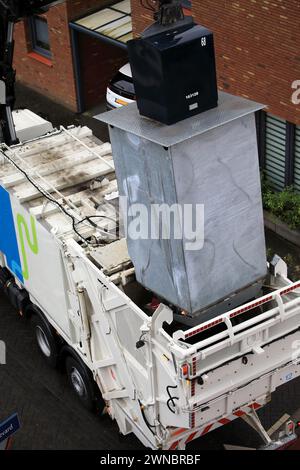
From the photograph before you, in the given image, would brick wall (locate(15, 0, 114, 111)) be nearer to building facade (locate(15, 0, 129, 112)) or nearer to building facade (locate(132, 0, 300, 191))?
building facade (locate(15, 0, 129, 112))

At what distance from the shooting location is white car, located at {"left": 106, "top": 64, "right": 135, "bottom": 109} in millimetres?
17109

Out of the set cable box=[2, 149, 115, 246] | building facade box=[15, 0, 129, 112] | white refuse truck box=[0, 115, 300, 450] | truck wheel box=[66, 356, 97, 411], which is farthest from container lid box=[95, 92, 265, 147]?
building facade box=[15, 0, 129, 112]

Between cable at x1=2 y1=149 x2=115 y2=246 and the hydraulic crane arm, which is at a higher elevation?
the hydraulic crane arm

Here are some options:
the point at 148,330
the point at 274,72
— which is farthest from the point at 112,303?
the point at 274,72

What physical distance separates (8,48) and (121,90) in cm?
538

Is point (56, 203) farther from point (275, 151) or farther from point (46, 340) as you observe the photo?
point (275, 151)

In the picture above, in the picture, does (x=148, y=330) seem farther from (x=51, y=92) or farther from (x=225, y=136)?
(x=51, y=92)

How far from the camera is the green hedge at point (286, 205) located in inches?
555

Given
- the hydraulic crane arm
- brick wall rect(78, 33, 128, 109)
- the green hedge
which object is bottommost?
the green hedge

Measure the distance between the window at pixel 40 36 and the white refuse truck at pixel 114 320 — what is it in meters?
9.01

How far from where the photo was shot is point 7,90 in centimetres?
1241

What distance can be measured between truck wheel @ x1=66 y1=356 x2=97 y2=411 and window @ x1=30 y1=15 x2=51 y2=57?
11.7m

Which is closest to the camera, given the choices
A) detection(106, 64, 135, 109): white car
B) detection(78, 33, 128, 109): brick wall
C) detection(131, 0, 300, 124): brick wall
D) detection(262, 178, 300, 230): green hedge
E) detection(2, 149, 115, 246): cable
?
detection(2, 149, 115, 246): cable
